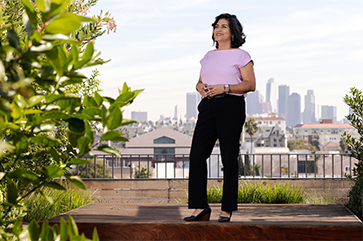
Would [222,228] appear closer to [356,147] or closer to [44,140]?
[44,140]

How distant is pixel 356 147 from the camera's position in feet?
11.6

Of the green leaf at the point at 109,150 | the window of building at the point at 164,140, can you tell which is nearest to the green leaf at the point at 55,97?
the green leaf at the point at 109,150

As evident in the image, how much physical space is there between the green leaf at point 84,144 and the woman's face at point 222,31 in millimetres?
1876

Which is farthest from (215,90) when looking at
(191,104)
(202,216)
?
(191,104)

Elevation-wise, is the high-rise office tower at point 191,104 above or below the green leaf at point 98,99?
above

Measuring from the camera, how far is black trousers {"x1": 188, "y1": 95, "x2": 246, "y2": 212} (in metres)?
2.38

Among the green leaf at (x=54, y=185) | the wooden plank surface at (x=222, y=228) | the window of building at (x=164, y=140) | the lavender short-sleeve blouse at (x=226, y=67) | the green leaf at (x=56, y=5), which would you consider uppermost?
the lavender short-sleeve blouse at (x=226, y=67)

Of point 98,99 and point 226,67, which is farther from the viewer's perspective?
point 226,67

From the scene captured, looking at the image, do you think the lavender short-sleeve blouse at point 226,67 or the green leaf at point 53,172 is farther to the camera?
the lavender short-sleeve blouse at point 226,67

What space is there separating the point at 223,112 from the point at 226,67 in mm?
293

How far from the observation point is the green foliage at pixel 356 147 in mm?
3236

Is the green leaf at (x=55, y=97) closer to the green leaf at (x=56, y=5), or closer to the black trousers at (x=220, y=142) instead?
the green leaf at (x=56, y=5)

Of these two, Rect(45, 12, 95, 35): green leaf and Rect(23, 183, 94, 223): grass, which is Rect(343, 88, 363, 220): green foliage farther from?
Rect(45, 12, 95, 35): green leaf

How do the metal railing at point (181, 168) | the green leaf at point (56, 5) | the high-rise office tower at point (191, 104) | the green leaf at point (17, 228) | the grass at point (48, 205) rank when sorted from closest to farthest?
the green leaf at point (56, 5) < the green leaf at point (17, 228) < the grass at point (48, 205) < the metal railing at point (181, 168) < the high-rise office tower at point (191, 104)
